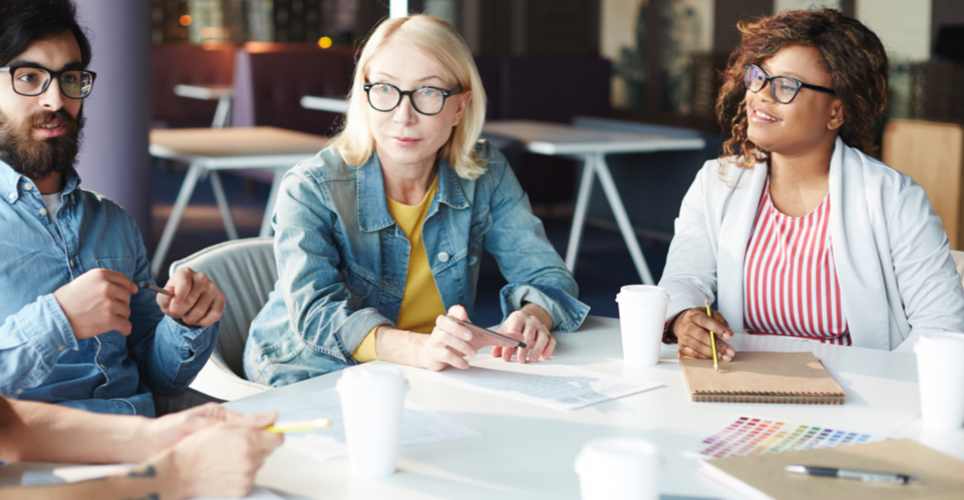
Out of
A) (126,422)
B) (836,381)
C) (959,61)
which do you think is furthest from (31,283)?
(959,61)

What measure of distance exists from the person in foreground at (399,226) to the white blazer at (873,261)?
353 mm

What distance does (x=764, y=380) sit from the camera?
136 centimetres

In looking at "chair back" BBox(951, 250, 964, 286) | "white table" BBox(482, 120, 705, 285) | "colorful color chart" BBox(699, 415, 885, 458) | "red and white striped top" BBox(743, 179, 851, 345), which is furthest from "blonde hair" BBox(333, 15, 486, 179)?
"white table" BBox(482, 120, 705, 285)

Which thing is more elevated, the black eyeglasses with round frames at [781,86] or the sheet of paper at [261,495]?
the black eyeglasses with round frames at [781,86]

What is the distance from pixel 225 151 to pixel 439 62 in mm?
2788

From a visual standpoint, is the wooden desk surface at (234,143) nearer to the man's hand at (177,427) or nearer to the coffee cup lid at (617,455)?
the man's hand at (177,427)

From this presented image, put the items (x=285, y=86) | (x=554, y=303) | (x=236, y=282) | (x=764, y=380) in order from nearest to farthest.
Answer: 1. (x=764, y=380)
2. (x=554, y=303)
3. (x=236, y=282)
4. (x=285, y=86)

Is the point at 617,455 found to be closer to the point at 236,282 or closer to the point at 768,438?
the point at 768,438

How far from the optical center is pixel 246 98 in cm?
737

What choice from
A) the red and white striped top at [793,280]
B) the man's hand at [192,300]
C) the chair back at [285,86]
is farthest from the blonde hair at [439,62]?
the chair back at [285,86]

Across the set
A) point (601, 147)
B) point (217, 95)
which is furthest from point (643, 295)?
point (217, 95)

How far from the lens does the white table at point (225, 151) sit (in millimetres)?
4172

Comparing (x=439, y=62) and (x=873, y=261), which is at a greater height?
(x=439, y=62)

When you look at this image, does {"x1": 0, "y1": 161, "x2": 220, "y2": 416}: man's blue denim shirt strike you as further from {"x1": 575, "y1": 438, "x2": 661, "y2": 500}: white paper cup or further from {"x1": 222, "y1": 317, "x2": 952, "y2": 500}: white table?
{"x1": 575, "y1": 438, "x2": 661, "y2": 500}: white paper cup
